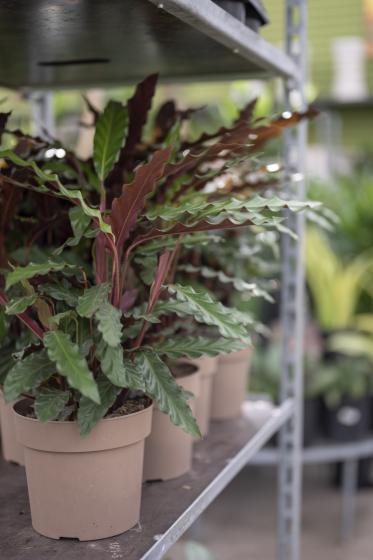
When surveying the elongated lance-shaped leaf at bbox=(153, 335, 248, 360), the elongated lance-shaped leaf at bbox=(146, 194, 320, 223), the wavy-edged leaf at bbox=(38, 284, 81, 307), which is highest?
the elongated lance-shaped leaf at bbox=(146, 194, 320, 223)

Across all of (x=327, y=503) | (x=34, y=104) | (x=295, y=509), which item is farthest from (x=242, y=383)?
(x=327, y=503)

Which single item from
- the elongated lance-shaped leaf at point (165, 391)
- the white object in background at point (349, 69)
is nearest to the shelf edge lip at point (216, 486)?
the elongated lance-shaped leaf at point (165, 391)

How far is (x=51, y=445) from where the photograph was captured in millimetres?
899

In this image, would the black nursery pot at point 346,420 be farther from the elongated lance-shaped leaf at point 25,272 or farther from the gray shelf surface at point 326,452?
the elongated lance-shaped leaf at point 25,272

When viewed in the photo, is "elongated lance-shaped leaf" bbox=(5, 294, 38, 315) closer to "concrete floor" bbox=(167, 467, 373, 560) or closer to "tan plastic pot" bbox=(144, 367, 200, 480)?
"tan plastic pot" bbox=(144, 367, 200, 480)

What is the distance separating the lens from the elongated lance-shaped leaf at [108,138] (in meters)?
1.03

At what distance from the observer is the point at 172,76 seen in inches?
61.5

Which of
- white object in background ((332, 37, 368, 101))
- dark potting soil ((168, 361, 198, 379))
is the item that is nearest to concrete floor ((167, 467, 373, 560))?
dark potting soil ((168, 361, 198, 379))

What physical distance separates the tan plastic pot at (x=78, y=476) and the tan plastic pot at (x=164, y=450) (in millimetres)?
188

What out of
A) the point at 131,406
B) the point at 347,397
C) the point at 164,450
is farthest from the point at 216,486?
the point at 347,397

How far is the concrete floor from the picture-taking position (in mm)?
2602

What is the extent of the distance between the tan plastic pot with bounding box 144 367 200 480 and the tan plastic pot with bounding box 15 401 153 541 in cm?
19

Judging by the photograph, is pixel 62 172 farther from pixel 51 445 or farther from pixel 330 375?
pixel 330 375

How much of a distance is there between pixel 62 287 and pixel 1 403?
295 mm
